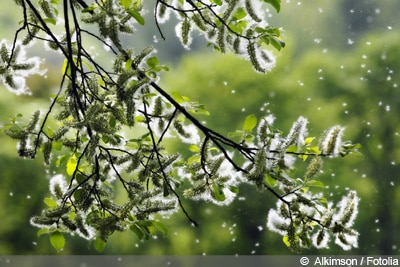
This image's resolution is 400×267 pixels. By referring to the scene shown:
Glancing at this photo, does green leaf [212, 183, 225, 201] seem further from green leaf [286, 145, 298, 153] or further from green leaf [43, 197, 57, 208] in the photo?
green leaf [43, 197, 57, 208]

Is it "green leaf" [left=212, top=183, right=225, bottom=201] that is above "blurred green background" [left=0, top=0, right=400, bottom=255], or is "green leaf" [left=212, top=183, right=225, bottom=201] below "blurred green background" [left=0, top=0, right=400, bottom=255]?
below

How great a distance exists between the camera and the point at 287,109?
4.71 metres

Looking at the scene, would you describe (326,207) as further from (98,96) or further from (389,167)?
(389,167)

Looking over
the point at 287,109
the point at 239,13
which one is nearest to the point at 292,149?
the point at 239,13

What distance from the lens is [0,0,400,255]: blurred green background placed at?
4504 millimetres

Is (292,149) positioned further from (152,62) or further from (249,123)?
(152,62)

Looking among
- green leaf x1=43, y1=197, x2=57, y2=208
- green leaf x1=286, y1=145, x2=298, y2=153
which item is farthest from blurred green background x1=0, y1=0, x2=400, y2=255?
green leaf x1=286, y1=145, x2=298, y2=153

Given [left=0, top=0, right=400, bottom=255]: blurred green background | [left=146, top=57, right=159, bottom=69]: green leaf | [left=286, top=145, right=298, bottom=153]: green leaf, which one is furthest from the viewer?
[left=0, top=0, right=400, bottom=255]: blurred green background

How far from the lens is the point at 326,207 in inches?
35.4

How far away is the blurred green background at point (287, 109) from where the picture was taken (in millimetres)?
4504

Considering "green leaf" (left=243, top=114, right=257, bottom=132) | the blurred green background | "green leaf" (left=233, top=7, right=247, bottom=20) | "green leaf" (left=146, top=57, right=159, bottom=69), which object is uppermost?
the blurred green background

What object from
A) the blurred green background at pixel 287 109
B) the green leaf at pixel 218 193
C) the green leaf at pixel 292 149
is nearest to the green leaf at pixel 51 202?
the green leaf at pixel 218 193

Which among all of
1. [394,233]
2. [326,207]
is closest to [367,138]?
[394,233]

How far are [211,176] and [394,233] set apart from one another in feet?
12.9
